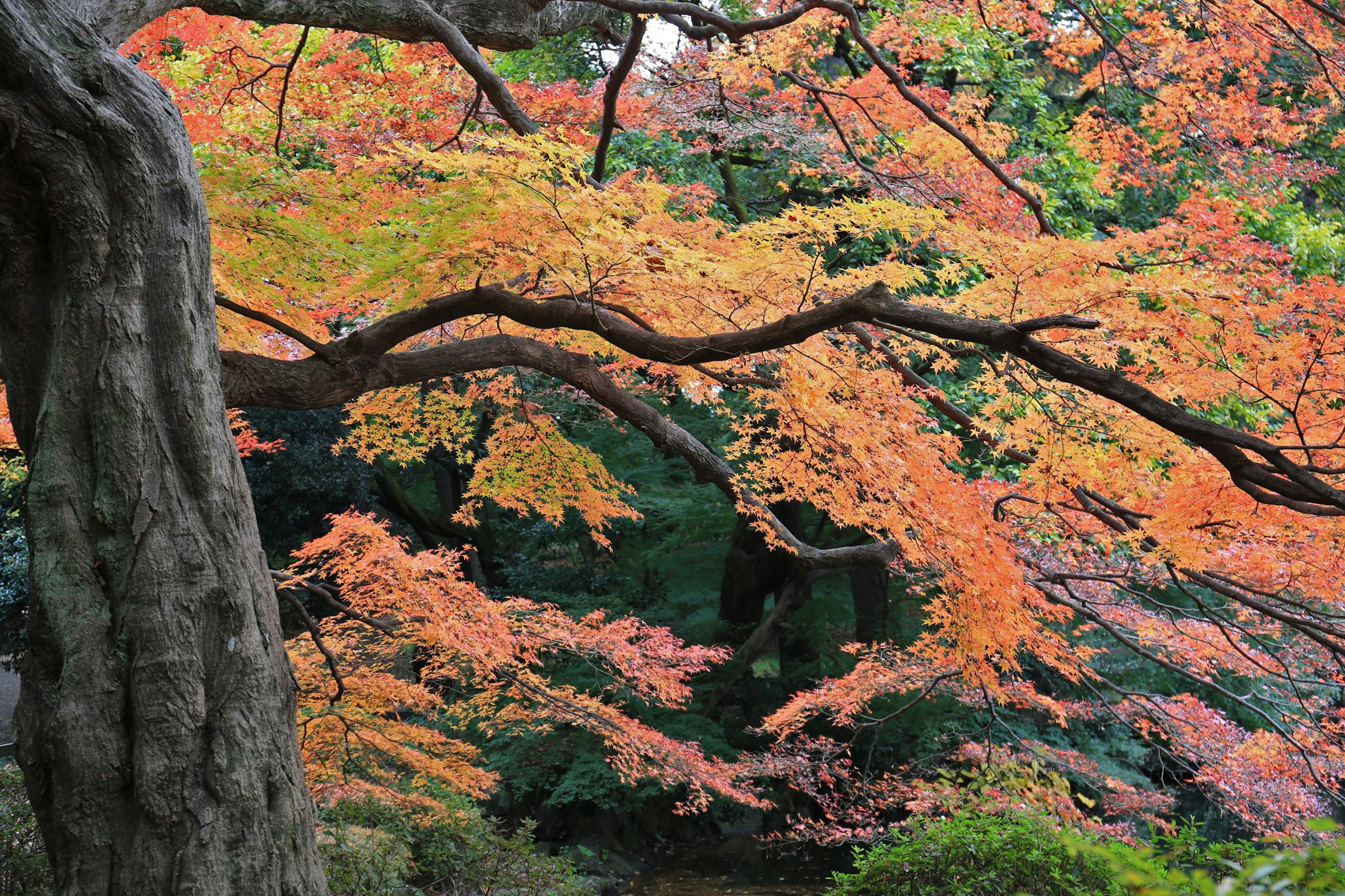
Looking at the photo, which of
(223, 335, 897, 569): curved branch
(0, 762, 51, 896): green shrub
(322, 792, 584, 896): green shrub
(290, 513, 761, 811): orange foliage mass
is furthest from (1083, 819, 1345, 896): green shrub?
(0, 762, 51, 896): green shrub

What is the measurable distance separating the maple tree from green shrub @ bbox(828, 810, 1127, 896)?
0.79m

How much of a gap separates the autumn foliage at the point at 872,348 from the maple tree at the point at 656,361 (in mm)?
35

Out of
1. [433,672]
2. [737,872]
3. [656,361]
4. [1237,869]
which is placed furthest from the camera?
[737,872]

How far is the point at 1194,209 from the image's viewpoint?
6.70m

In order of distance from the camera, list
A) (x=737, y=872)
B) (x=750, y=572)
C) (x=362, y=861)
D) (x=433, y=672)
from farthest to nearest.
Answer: (x=750, y=572)
(x=737, y=872)
(x=433, y=672)
(x=362, y=861)

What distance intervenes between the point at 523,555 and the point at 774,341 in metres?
7.50

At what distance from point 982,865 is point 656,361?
263cm

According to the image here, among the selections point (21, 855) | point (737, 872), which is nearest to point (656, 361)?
point (21, 855)

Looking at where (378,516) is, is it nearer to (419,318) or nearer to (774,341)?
(419,318)

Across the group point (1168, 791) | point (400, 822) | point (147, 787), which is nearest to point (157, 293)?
point (147, 787)

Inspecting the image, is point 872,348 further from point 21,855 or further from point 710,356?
point 21,855

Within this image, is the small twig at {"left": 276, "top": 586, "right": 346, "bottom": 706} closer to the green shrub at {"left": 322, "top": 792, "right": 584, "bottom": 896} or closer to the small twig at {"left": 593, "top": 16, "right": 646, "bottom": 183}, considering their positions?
the green shrub at {"left": 322, "top": 792, "right": 584, "bottom": 896}

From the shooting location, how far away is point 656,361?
3.70 metres

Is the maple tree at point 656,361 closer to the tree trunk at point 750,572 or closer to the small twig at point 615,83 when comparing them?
the small twig at point 615,83
